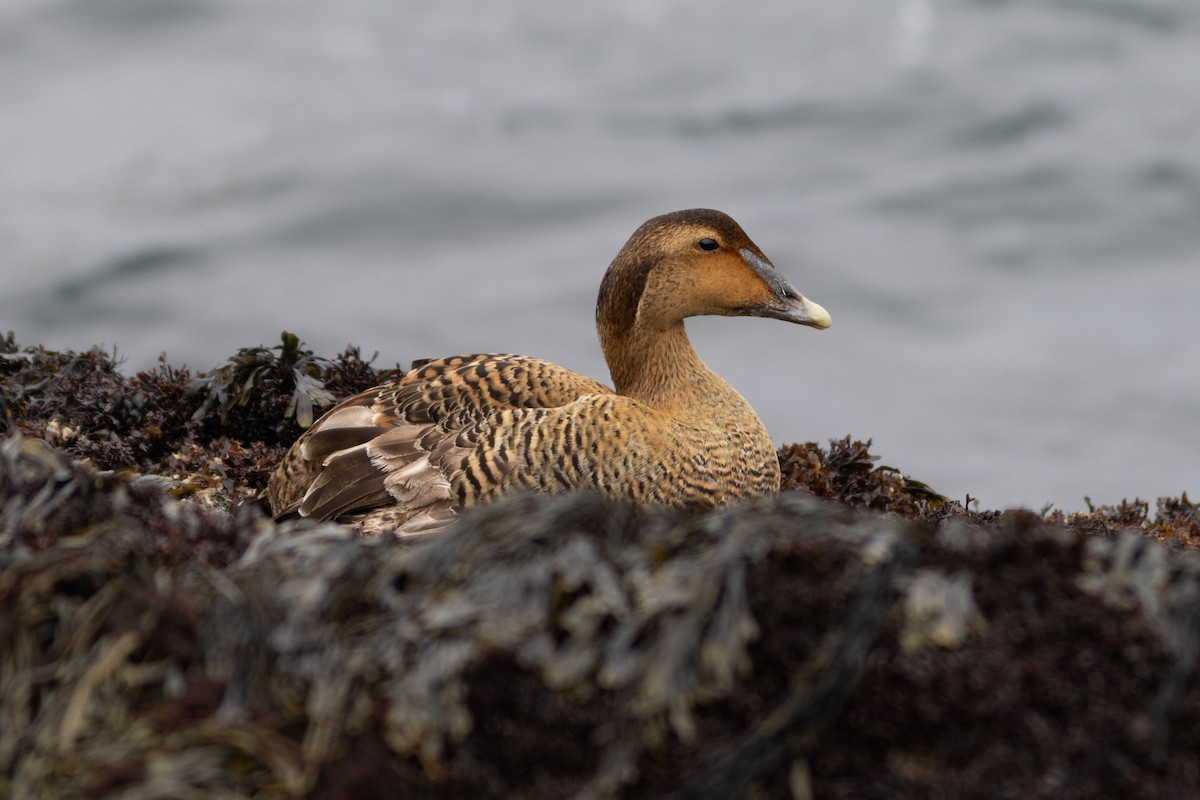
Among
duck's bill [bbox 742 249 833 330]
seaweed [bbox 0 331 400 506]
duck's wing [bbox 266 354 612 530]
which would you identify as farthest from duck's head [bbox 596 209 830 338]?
seaweed [bbox 0 331 400 506]

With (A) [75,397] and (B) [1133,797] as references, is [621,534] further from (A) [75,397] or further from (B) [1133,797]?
(A) [75,397]

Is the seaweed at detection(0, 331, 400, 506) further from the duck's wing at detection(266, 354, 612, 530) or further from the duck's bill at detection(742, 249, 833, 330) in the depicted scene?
the duck's bill at detection(742, 249, 833, 330)

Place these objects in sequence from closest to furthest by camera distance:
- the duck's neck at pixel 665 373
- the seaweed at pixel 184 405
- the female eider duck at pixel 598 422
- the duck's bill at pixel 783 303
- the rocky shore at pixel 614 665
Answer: the rocky shore at pixel 614 665 → the female eider duck at pixel 598 422 → the duck's neck at pixel 665 373 → the duck's bill at pixel 783 303 → the seaweed at pixel 184 405

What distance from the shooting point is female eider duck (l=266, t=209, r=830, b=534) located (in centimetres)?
439

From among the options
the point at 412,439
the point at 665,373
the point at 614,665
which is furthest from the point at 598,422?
the point at 614,665

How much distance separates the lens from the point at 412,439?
4551 mm

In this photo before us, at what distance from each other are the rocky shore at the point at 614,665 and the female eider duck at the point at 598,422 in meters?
2.01

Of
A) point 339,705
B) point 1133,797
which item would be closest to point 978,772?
point 1133,797

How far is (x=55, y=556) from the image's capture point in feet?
7.40

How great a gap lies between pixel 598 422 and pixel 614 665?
2.40 metres

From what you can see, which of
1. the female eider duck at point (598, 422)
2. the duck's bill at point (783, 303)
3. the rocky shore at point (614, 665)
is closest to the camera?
the rocky shore at point (614, 665)

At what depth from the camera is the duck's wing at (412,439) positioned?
14.5 ft

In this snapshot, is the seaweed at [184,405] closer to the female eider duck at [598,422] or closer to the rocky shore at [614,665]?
the female eider duck at [598,422]

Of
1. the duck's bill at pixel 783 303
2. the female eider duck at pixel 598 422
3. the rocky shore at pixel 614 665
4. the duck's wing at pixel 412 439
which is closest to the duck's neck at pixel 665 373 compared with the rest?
the female eider duck at pixel 598 422
